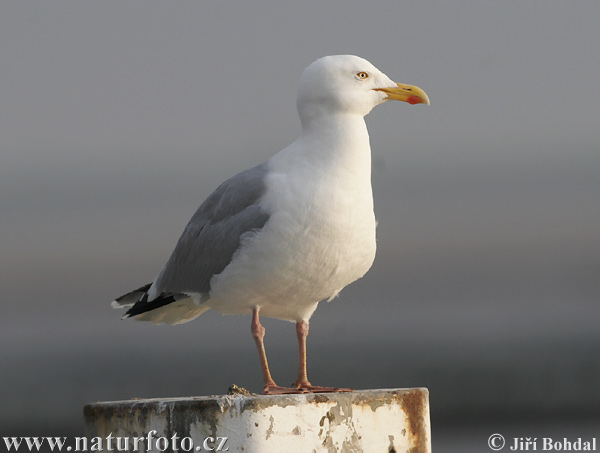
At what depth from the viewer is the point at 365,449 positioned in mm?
5039

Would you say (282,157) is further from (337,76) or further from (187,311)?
(187,311)

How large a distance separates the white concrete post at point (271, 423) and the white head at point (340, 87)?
2.19m

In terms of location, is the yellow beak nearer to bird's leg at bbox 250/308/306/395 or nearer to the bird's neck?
the bird's neck

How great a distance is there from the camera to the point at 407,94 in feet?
21.4

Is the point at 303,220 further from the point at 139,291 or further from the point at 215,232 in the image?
the point at 139,291

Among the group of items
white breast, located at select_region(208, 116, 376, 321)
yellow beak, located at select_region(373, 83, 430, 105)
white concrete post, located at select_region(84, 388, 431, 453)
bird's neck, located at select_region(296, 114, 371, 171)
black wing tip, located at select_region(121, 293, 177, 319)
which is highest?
yellow beak, located at select_region(373, 83, 430, 105)

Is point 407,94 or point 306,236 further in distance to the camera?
point 407,94

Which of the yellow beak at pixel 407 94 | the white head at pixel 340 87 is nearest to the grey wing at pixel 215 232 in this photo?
the white head at pixel 340 87

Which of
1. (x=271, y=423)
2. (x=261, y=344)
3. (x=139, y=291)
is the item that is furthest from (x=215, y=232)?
(x=271, y=423)

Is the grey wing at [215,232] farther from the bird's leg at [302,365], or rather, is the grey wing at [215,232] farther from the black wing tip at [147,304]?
the bird's leg at [302,365]

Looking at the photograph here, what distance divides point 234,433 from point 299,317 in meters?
2.03

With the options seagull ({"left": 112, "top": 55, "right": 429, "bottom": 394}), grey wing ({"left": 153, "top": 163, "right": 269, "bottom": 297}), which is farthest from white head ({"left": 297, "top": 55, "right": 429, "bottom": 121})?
grey wing ({"left": 153, "top": 163, "right": 269, "bottom": 297})

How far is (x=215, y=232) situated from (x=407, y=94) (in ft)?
5.92

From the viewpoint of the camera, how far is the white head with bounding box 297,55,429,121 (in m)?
6.28
